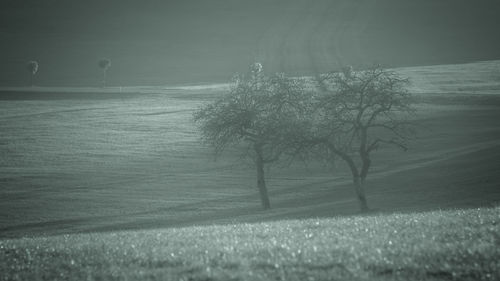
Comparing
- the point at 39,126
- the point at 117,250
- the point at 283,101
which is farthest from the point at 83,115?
the point at 117,250

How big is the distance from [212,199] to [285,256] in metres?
28.2

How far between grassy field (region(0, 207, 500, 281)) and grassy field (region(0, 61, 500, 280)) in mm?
46

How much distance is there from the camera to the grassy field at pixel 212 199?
11.9 m

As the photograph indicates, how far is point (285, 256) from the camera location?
40.0 feet

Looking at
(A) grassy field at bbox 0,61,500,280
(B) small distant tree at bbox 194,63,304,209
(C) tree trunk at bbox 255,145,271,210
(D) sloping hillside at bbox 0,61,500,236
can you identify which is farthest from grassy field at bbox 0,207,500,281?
(B) small distant tree at bbox 194,63,304,209

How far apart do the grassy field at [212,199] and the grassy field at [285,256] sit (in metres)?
0.05

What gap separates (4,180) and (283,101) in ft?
78.1

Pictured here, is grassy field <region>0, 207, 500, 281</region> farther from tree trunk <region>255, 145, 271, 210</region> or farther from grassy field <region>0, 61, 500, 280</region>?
tree trunk <region>255, 145, 271, 210</region>

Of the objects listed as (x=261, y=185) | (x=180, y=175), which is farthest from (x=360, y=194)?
(x=180, y=175)

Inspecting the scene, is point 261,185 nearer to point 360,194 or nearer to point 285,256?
point 360,194

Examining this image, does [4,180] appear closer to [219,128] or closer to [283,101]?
[219,128]

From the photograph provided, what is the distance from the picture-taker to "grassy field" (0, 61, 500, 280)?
1192cm

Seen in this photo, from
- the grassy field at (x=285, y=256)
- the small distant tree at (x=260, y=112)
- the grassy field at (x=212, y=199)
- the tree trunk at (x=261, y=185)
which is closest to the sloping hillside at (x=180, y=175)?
the grassy field at (x=212, y=199)

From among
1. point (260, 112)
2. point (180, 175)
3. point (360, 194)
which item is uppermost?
point (260, 112)
